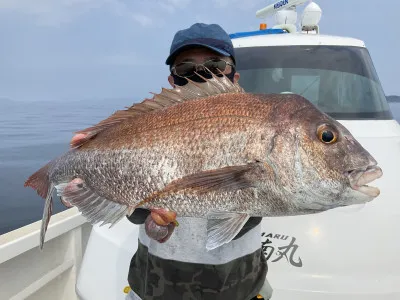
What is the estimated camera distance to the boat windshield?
3.89 meters

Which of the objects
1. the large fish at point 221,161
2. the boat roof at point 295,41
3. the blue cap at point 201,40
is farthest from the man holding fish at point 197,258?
the boat roof at point 295,41

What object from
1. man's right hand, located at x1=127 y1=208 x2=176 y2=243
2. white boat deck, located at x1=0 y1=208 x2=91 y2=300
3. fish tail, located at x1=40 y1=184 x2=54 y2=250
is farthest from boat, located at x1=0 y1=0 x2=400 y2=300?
man's right hand, located at x1=127 y1=208 x2=176 y2=243

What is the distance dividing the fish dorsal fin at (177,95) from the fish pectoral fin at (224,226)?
0.62m

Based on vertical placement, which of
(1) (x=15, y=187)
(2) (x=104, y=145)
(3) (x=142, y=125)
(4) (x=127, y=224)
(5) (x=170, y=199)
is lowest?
(1) (x=15, y=187)

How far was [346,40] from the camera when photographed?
14.1 ft

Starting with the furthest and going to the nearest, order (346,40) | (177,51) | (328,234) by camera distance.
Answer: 1. (346,40)
2. (328,234)
3. (177,51)

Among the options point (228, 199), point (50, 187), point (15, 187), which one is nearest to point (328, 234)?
point (228, 199)

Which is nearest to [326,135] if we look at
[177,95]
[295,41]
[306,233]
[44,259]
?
[177,95]

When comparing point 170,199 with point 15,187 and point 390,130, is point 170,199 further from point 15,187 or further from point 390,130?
point 15,187

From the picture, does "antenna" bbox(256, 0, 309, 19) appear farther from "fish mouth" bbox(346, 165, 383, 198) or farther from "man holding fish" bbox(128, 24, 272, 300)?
"fish mouth" bbox(346, 165, 383, 198)

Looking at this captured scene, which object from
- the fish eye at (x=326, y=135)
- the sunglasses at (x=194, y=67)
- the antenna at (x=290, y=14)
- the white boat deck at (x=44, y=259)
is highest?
the antenna at (x=290, y=14)

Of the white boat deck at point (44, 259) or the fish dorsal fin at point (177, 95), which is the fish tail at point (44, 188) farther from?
the white boat deck at point (44, 259)

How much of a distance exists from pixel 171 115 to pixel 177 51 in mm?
624

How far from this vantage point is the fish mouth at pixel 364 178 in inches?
59.1
